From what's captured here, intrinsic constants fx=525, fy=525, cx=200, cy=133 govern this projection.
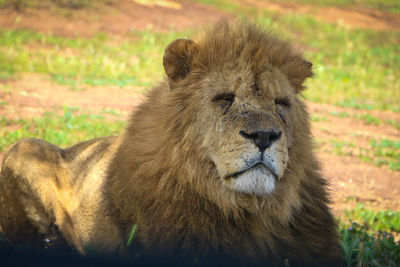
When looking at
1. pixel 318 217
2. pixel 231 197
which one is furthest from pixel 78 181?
pixel 318 217

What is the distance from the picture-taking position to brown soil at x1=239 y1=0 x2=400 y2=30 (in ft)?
70.0

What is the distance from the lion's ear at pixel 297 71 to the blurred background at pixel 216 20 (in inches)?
14.1

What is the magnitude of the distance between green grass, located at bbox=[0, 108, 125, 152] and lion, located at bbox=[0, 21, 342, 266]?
2998mm

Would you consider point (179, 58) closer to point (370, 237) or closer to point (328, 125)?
point (370, 237)

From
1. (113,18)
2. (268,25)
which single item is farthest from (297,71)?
(113,18)

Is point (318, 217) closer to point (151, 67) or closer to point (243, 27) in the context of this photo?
point (243, 27)

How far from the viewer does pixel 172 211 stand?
3.20 m

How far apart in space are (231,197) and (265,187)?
0.22 metres

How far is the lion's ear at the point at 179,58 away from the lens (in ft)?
11.0

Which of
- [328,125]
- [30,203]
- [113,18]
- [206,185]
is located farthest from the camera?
[113,18]

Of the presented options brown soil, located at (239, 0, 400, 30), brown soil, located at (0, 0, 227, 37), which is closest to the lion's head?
brown soil, located at (0, 0, 227, 37)

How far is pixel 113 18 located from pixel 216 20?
1451 cm

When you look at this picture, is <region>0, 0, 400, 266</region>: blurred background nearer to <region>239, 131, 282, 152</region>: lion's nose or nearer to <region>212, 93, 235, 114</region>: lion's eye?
<region>212, 93, 235, 114</region>: lion's eye

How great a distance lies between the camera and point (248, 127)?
2965 millimetres
